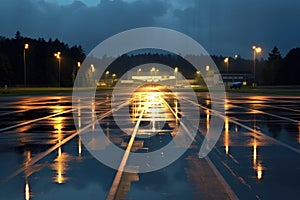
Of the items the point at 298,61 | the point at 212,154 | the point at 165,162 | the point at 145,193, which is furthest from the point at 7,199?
the point at 298,61

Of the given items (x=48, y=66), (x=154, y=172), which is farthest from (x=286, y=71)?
(x=154, y=172)

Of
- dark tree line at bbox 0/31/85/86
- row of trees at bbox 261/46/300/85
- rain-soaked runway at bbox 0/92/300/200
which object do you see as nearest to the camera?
rain-soaked runway at bbox 0/92/300/200

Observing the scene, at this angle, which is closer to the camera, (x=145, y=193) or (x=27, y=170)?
(x=145, y=193)

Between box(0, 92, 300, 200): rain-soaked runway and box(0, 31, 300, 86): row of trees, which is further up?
box(0, 31, 300, 86): row of trees

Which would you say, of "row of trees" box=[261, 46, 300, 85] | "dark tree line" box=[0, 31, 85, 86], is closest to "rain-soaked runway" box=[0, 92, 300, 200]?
"row of trees" box=[261, 46, 300, 85]

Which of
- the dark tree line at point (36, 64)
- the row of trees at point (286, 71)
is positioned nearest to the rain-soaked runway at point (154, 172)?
the row of trees at point (286, 71)

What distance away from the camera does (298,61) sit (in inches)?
4803

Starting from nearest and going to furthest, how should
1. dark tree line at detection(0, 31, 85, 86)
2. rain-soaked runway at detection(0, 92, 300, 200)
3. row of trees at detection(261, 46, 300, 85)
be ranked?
rain-soaked runway at detection(0, 92, 300, 200) → row of trees at detection(261, 46, 300, 85) → dark tree line at detection(0, 31, 85, 86)

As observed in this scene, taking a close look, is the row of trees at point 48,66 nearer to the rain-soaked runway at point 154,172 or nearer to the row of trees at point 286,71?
the row of trees at point 286,71

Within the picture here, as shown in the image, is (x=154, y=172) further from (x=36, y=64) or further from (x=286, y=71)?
(x=36, y=64)

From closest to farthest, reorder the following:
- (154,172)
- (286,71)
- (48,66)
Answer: (154,172), (286,71), (48,66)

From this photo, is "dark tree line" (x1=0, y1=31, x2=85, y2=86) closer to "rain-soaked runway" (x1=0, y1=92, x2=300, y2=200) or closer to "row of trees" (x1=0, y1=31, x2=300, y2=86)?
"row of trees" (x1=0, y1=31, x2=300, y2=86)

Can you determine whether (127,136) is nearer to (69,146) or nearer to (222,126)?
(69,146)

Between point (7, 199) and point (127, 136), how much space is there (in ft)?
27.7
